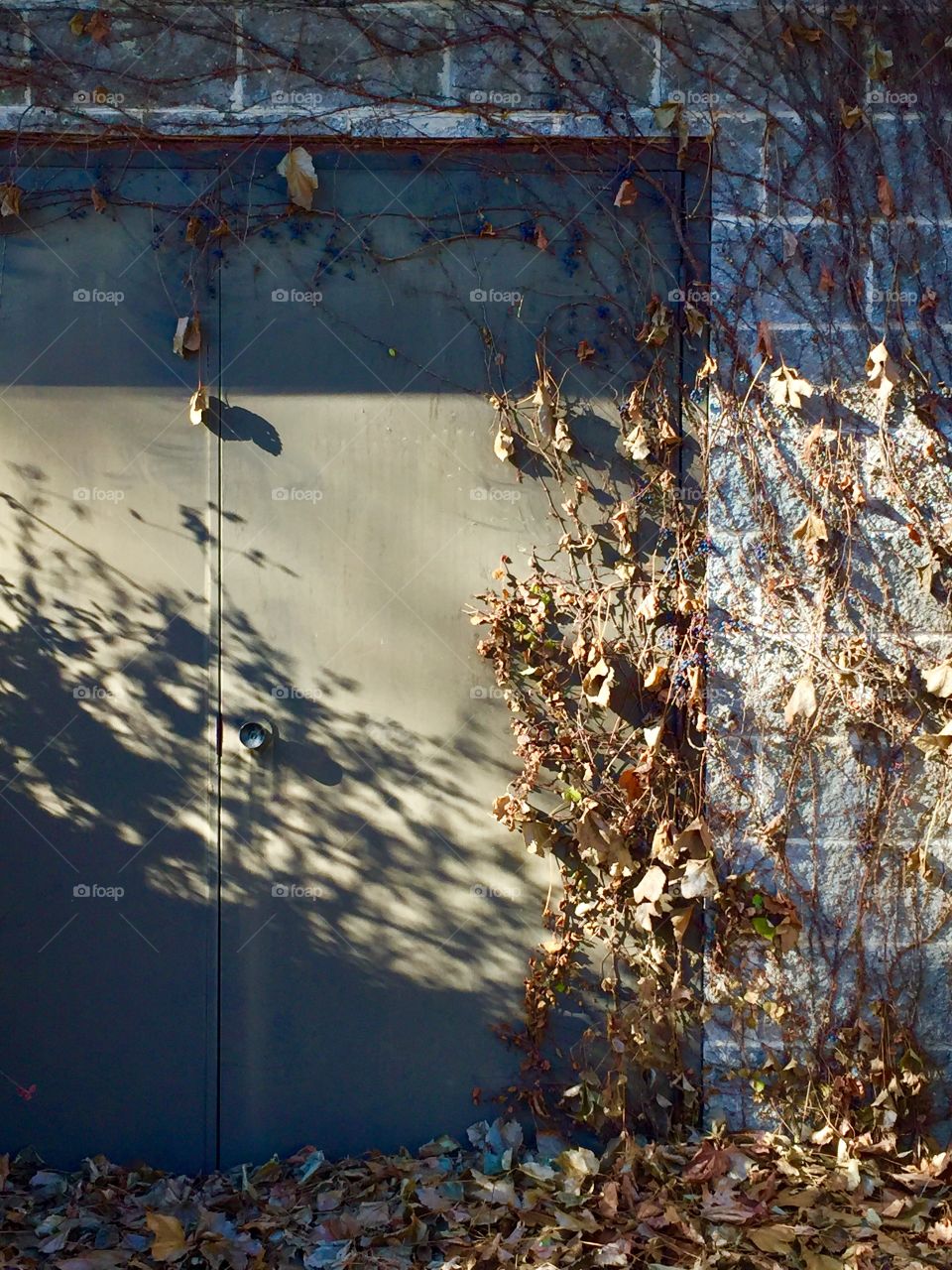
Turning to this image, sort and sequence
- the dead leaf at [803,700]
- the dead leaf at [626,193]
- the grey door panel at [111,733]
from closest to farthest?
the dead leaf at [803,700] < the dead leaf at [626,193] < the grey door panel at [111,733]

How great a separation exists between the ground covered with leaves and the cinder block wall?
28cm

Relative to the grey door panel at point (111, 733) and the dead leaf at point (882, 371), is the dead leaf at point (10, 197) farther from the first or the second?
the dead leaf at point (882, 371)

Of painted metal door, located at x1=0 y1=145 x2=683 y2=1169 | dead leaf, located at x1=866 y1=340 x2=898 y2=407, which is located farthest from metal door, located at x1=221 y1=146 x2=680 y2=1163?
dead leaf, located at x1=866 y1=340 x2=898 y2=407

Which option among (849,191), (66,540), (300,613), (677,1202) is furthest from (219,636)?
(849,191)

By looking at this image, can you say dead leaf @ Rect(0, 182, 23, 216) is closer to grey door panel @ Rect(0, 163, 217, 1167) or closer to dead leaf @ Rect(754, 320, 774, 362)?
grey door panel @ Rect(0, 163, 217, 1167)

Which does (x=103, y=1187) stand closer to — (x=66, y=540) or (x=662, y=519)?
(x=66, y=540)

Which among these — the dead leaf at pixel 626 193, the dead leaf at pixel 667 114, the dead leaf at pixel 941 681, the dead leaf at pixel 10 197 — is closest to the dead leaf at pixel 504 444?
the dead leaf at pixel 626 193

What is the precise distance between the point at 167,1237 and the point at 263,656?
5.00ft

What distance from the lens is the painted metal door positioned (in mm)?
3172

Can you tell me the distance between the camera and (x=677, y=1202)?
2.87 m

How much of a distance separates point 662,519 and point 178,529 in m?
1.40

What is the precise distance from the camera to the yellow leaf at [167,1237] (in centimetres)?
274

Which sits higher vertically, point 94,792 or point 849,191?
point 849,191

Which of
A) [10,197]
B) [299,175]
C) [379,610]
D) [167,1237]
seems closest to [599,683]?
[379,610]
